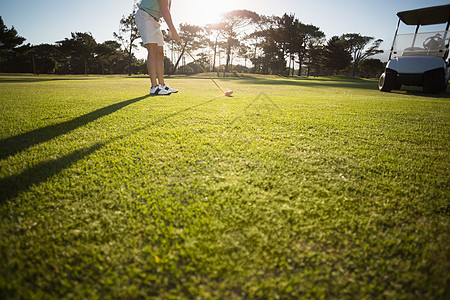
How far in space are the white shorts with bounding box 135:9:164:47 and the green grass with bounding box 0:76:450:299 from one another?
10.0ft

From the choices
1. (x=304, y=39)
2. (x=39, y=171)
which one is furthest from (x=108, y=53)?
(x=39, y=171)

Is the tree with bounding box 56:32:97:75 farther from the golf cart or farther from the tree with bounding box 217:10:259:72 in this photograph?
the golf cart

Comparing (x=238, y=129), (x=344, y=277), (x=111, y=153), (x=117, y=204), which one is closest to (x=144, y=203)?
(x=117, y=204)

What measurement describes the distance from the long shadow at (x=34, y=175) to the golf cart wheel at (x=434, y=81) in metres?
9.92

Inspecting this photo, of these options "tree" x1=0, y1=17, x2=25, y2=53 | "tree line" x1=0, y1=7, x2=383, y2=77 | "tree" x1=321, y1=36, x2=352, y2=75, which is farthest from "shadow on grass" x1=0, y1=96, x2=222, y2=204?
"tree" x1=321, y1=36, x2=352, y2=75

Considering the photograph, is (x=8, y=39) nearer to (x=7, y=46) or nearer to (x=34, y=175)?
(x=7, y=46)

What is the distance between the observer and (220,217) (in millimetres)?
990

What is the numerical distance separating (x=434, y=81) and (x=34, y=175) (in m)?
10.4

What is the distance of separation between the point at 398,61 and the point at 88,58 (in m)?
51.2

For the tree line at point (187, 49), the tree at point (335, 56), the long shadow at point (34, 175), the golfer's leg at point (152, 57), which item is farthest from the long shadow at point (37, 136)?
the tree at point (335, 56)

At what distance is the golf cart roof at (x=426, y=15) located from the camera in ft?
25.5

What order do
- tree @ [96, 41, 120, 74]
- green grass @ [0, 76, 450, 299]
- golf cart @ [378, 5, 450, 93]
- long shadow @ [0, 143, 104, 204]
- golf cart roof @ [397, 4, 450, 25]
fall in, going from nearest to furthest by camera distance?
green grass @ [0, 76, 450, 299] < long shadow @ [0, 143, 104, 204] < golf cart @ [378, 5, 450, 93] < golf cart roof @ [397, 4, 450, 25] < tree @ [96, 41, 120, 74]

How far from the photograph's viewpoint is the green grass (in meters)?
0.71

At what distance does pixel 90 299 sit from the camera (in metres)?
0.65
